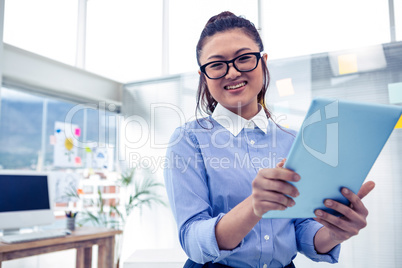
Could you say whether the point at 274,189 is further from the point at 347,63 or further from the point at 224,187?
the point at 347,63

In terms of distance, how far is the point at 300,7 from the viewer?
137 inches

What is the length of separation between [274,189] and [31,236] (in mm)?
2314

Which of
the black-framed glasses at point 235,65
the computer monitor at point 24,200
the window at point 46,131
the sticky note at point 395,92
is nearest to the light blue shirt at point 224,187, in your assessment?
the black-framed glasses at point 235,65

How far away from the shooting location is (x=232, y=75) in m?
0.92

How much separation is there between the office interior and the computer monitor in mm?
832

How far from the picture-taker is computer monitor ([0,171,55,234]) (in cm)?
243

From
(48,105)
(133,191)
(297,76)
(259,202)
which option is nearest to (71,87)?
(48,105)

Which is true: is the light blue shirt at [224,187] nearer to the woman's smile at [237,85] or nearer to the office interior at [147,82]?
the woman's smile at [237,85]

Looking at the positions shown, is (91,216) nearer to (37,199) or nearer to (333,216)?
(37,199)

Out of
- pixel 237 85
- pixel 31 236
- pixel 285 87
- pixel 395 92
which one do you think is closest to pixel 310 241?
pixel 237 85

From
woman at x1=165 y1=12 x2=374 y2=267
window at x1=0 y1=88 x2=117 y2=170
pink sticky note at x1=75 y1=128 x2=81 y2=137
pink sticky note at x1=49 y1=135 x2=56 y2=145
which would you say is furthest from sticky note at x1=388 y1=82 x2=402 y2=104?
pink sticky note at x1=49 y1=135 x2=56 y2=145

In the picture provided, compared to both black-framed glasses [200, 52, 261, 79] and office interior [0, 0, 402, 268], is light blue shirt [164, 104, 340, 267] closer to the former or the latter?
black-framed glasses [200, 52, 261, 79]

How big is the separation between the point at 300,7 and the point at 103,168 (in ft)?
10.2

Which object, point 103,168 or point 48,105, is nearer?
point 48,105
